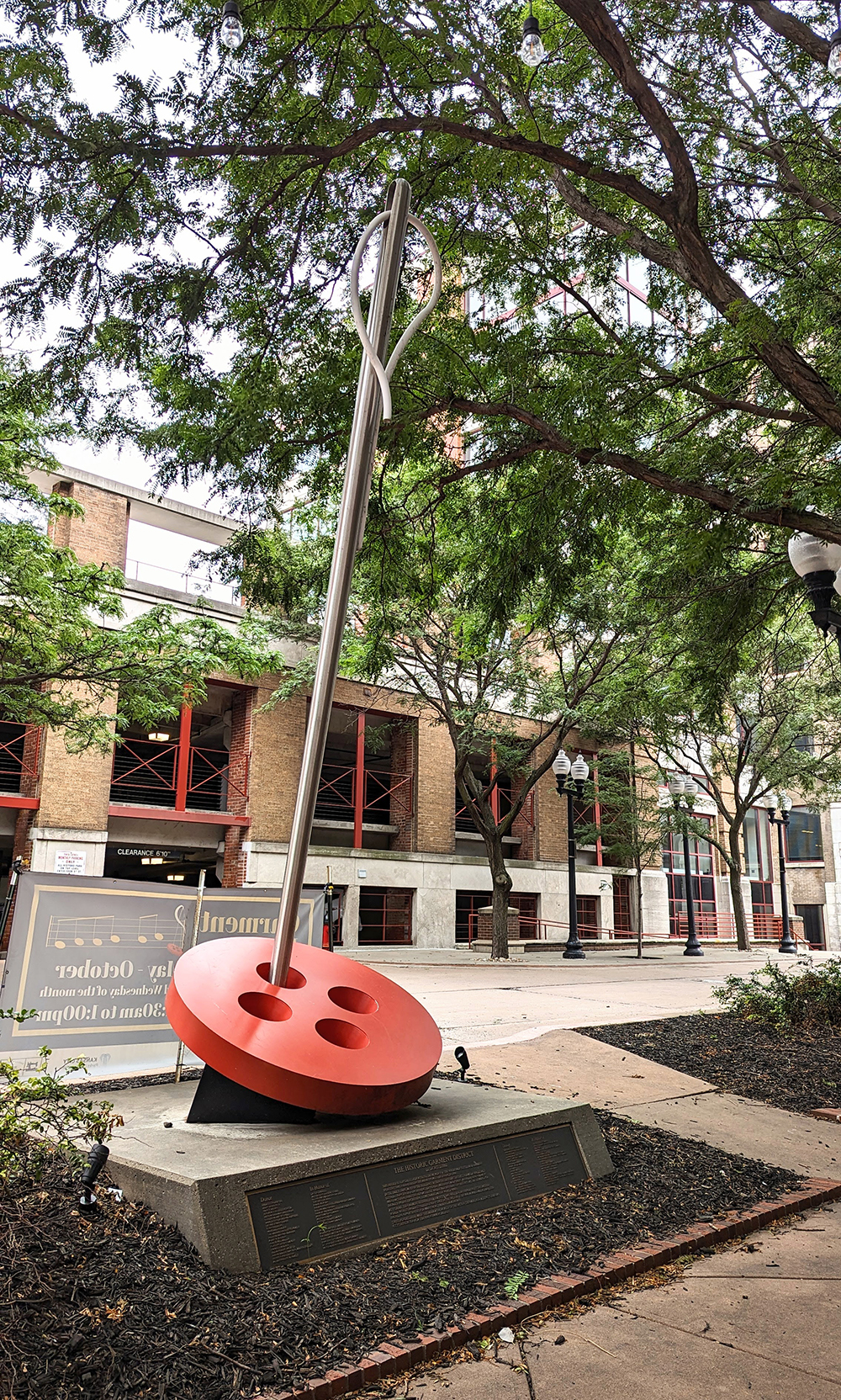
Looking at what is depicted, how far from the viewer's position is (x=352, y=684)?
99.6 feet

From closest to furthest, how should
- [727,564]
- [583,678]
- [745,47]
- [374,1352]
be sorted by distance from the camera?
1. [374,1352]
2. [745,47]
3. [727,564]
4. [583,678]

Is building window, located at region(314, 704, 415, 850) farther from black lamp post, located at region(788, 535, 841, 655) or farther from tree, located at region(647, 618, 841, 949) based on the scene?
black lamp post, located at region(788, 535, 841, 655)

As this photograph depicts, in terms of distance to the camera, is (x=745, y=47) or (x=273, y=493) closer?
(x=745, y=47)

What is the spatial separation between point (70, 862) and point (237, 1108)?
1926cm

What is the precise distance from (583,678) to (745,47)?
56.9ft

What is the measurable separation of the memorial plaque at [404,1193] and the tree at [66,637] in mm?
10223

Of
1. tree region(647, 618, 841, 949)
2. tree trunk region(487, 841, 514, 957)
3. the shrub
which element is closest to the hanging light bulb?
the shrub

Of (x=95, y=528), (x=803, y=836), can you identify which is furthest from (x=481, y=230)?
(x=803, y=836)

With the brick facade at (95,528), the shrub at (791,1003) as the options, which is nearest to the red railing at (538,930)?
the brick facade at (95,528)

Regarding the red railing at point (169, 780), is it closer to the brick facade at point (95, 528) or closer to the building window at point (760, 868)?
the brick facade at point (95, 528)

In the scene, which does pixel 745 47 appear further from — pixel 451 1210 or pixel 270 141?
pixel 451 1210

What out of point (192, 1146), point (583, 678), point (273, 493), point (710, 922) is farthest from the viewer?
point (710, 922)

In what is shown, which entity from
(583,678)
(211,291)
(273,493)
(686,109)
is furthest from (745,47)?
(583,678)

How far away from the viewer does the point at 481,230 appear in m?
8.76
